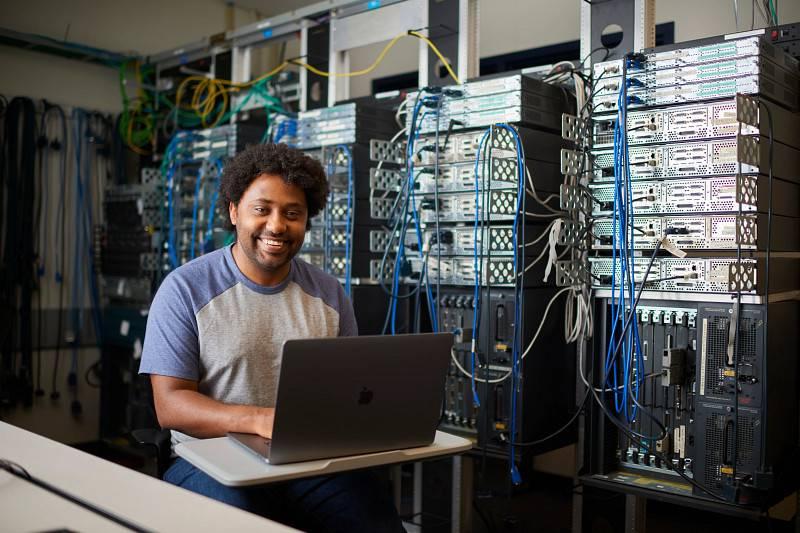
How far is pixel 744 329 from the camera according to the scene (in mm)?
2191

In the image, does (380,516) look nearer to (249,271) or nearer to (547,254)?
(249,271)

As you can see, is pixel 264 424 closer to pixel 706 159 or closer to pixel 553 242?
pixel 553 242

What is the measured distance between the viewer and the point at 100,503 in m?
1.19

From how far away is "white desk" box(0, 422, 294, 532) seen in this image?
110 cm

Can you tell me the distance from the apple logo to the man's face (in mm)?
580

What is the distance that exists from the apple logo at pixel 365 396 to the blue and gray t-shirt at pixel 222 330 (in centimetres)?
49

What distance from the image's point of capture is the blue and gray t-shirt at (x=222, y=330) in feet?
6.21

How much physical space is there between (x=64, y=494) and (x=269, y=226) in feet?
2.94

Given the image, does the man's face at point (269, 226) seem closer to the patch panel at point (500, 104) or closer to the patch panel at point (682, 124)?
the patch panel at point (500, 104)

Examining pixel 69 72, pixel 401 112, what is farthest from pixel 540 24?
pixel 69 72

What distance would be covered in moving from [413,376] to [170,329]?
0.65 metres

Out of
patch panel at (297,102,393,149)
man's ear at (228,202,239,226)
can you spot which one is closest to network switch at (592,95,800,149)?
patch panel at (297,102,393,149)

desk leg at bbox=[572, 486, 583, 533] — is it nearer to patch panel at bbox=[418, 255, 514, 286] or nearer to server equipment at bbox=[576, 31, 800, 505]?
server equipment at bbox=[576, 31, 800, 505]

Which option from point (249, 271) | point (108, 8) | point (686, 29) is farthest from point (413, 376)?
point (108, 8)
